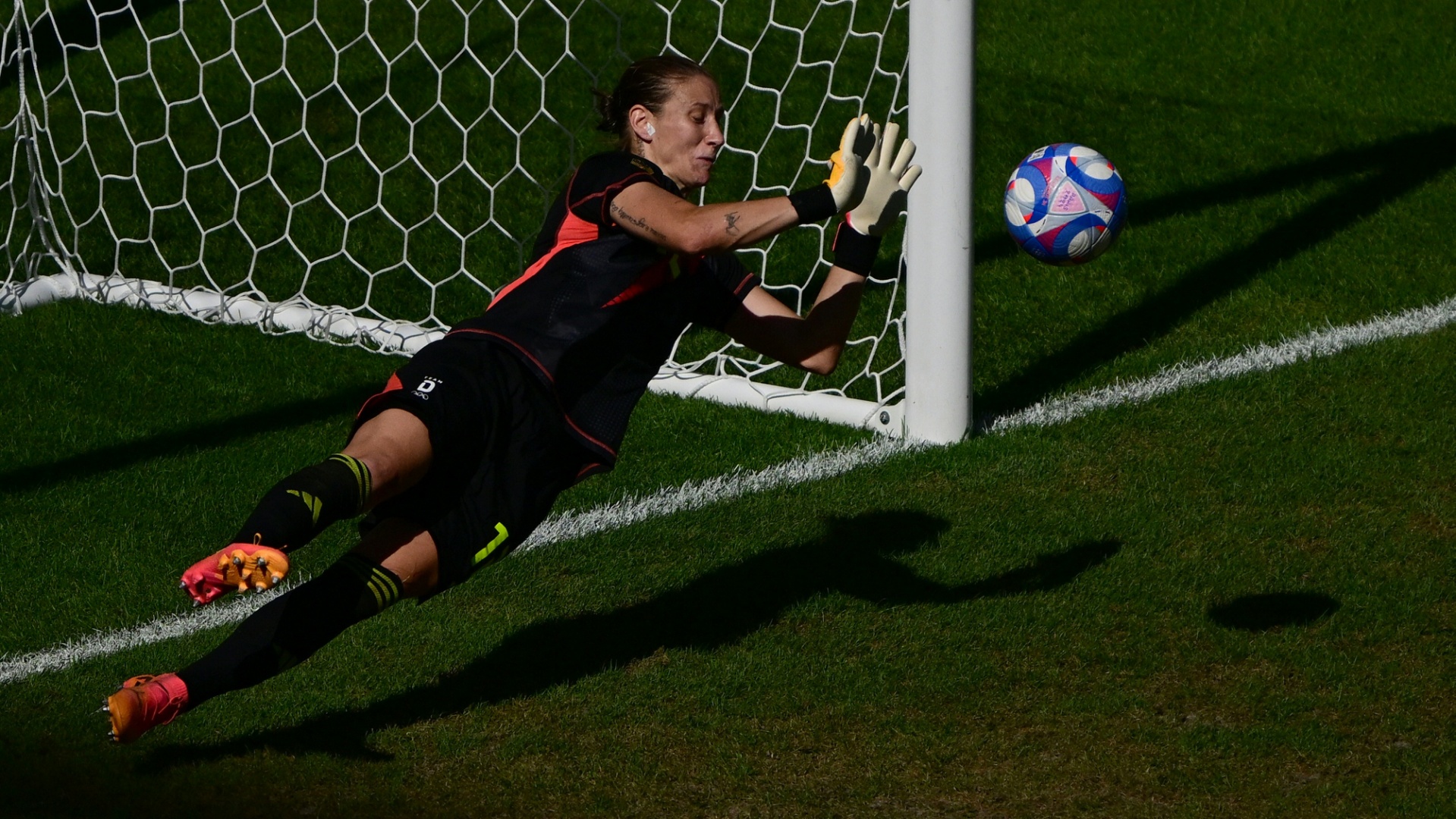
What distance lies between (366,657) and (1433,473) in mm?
3260

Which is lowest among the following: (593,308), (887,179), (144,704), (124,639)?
(124,639)

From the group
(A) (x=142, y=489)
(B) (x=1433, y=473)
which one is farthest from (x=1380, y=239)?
(A) (x=142, y=489)

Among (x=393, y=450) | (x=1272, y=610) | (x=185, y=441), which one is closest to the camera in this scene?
(x=393, y=450)

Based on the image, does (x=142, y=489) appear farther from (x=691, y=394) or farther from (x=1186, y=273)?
(x=1186, y=273)

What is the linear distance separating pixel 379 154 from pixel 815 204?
5.52 metres

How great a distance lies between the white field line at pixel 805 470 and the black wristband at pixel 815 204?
1.79m

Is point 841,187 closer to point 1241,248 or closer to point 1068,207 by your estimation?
point 1068,207

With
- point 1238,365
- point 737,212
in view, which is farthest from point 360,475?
point 1238,365

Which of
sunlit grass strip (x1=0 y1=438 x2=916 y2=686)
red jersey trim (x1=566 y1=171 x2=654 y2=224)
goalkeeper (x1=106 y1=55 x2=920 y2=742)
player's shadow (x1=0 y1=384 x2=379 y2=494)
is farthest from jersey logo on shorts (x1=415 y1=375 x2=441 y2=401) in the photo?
player's shadow (x1=0 y1=384 x2=379 y2=494)

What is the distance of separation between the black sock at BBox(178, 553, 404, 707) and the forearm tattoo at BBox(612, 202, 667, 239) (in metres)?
0.91

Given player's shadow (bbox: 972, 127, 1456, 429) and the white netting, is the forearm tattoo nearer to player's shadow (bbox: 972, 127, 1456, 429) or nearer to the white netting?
the white netting

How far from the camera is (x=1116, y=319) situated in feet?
21.6

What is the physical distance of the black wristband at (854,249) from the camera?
12.5 ft

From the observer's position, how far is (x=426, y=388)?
3.41 metres
